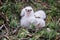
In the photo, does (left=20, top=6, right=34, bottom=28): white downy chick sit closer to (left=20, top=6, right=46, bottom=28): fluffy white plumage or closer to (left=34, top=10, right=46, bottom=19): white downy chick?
(left=20, top=6, right=46, bottom=28): fluffy white plumage

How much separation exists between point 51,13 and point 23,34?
0.90 m

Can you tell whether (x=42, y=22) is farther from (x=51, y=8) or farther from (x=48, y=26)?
(x=51, y=8)

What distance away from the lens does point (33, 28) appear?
4.53 m

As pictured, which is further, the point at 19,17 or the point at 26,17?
the point at 19,17

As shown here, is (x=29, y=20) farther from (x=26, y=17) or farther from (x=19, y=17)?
(x=19, y=17)

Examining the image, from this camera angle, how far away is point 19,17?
493 cm

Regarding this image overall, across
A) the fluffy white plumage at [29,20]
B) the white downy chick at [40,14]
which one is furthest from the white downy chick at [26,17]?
the white downy chick at [40,14]

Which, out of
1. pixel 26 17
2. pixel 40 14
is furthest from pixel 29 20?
pixel 40 14

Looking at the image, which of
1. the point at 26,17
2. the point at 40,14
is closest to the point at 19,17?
the point at 26,17

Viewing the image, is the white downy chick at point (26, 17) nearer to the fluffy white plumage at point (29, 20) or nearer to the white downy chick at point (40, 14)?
the fluffy white plumage at point (29, 20)

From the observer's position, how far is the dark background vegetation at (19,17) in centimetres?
434

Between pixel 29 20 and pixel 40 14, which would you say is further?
pixel 40 14

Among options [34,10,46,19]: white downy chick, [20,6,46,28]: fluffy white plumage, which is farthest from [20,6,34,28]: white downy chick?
[34,10,46,19]: white downy chick

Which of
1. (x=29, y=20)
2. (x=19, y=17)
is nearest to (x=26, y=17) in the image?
(x=29, y=20)
